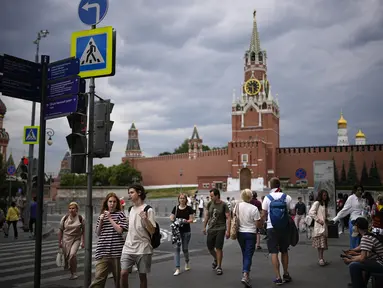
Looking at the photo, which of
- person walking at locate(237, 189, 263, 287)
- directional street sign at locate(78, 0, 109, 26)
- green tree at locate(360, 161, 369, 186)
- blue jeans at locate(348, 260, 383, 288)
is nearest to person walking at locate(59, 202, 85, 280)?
person walking at locate(237, 189, 263, 287)

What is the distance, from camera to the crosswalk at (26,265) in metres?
7.48

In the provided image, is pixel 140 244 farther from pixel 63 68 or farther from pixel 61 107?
pixel 63 68

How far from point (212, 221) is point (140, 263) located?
302 cm

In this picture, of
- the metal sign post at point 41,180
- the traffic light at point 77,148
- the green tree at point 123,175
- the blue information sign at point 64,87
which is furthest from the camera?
the green tree at point 123,175

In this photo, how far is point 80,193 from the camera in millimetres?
57469

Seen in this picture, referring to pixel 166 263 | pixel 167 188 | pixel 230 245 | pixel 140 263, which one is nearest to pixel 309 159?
pixel 167 188

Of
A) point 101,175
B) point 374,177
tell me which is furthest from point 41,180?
point 101,175

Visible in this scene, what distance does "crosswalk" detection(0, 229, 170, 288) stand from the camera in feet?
24.6

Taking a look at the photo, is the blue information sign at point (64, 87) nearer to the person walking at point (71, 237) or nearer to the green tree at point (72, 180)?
the person walking at point (71, 237)

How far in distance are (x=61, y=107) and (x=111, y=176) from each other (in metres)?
70.0

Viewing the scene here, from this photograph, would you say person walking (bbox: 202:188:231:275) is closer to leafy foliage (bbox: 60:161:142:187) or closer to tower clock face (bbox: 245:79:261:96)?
tower clock face (bbox: 245:79:261:96)

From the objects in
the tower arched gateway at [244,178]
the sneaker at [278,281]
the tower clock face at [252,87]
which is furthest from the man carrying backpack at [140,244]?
the tower clock face at [252,87]

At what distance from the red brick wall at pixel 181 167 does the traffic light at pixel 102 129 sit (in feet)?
191

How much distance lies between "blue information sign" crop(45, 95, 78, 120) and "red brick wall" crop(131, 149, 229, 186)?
58.5m
